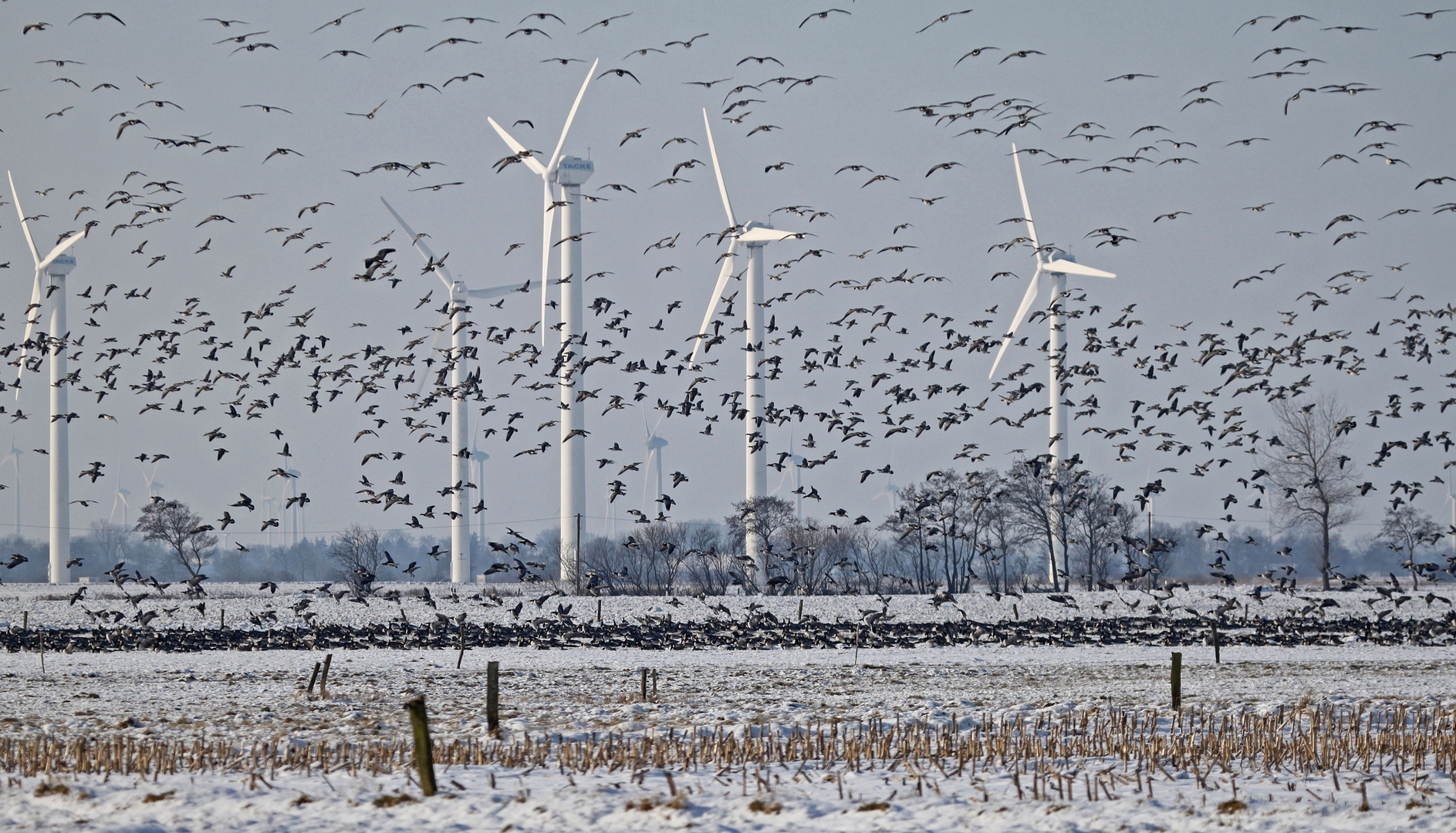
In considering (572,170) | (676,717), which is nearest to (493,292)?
(572,170)

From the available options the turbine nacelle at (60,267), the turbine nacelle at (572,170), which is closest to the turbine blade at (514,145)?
the turbine nacelle at (572,170)

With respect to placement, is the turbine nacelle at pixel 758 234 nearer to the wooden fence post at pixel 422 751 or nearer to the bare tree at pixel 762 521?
the bare tree at pixel 762 521

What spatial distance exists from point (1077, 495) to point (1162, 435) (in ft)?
10.8

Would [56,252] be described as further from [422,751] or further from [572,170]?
[422,751]

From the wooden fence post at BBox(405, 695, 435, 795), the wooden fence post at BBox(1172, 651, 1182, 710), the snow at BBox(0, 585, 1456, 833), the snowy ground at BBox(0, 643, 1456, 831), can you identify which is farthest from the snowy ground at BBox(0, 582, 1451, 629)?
the wooden fence post at BBox(405, 695, 435, 795)

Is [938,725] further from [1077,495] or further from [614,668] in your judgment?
[1077,495]

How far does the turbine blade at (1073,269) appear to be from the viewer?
84188mm

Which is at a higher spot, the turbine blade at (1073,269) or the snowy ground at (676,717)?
the turbine blade at (1073,269)

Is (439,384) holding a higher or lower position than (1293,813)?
higher

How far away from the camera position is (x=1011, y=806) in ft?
49.2

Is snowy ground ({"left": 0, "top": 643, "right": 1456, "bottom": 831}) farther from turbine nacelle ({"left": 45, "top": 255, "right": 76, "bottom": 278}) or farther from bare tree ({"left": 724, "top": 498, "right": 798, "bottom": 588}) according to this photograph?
turbine nacelle ({"left": 45, "top": 255, "right": 76, "bottom": 278})

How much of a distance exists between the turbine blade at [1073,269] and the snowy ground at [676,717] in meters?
42.0

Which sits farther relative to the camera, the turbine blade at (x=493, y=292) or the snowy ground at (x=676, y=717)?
the turbine blade at (x=493, y=292)

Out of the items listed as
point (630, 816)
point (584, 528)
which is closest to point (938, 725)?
point (630, 816)
